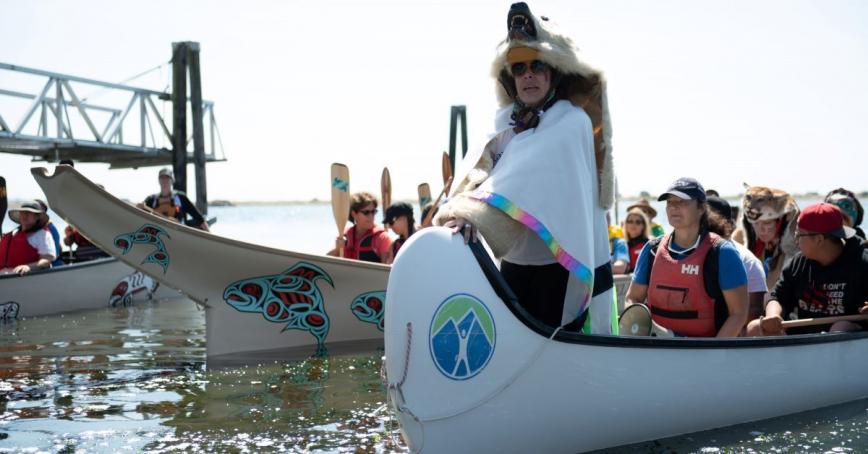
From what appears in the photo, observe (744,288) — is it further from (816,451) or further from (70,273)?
(70,273)

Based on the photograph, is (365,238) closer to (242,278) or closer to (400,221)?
(400,221)

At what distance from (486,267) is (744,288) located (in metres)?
1.92

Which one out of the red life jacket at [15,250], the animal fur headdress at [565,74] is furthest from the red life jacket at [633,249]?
the red life jacket at [15,250]

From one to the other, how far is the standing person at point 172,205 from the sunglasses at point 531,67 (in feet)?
25.0

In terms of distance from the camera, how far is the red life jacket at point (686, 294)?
Answer: 4.79 meters

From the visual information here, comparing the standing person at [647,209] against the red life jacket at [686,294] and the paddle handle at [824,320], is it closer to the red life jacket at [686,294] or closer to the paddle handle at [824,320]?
the paddle handle at [824,320]

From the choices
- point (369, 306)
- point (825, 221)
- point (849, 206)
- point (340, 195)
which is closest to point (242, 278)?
point (369, 306)

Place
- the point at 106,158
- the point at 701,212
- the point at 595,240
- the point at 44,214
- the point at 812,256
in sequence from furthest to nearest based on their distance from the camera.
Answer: the point at 106,158 < the point at 44,214 < the point at 812,256 < the point at 701,212 < the point at 595,240

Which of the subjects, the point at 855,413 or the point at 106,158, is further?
the point at 106,158

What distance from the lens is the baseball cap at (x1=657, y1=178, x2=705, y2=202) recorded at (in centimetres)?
477

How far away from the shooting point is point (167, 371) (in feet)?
22.8

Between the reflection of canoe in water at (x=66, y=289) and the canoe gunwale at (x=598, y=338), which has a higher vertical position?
the canoe gunwale at (x=598, y=338)

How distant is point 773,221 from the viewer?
619 centimetres

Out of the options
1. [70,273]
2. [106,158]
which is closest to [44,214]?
[70,273]
